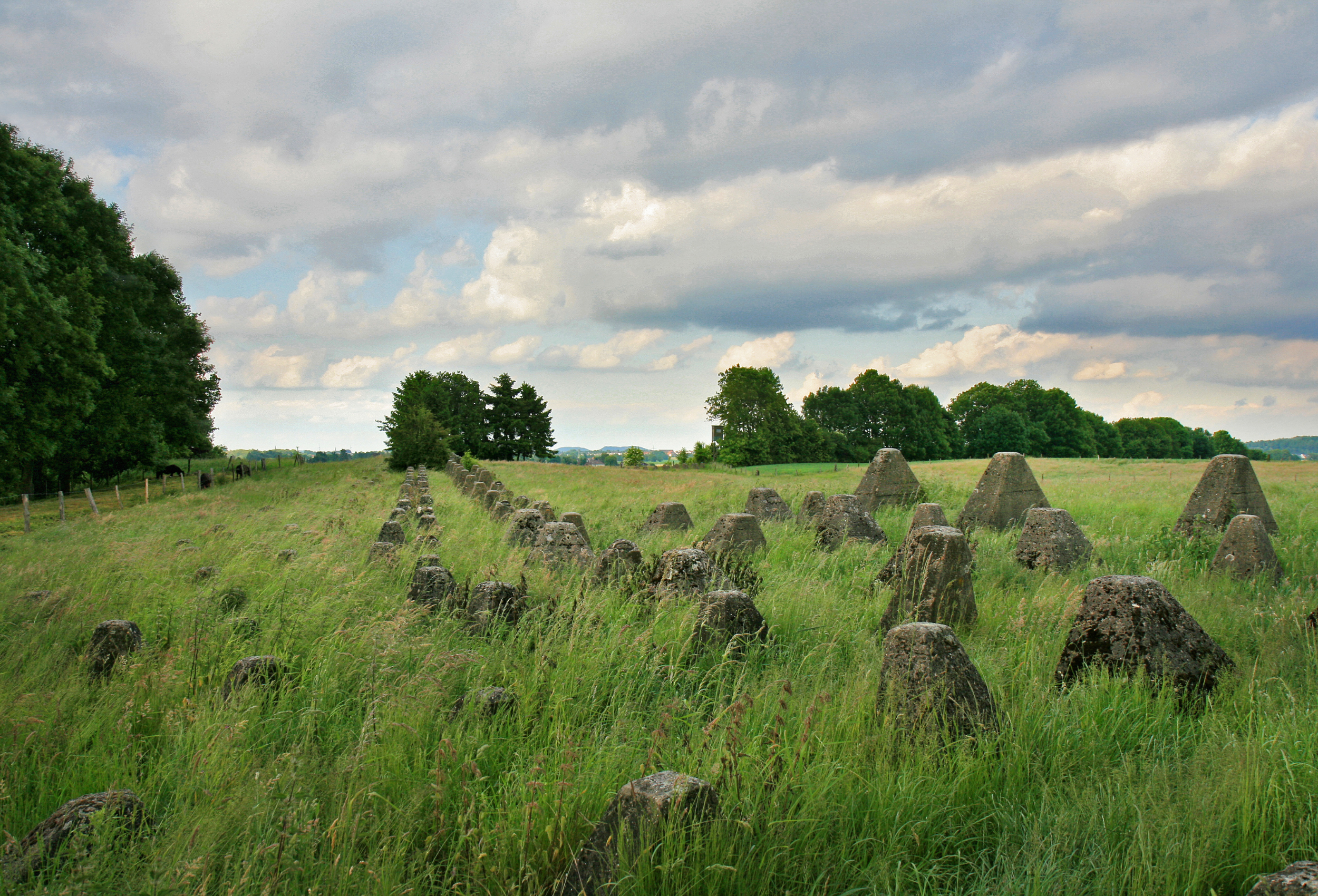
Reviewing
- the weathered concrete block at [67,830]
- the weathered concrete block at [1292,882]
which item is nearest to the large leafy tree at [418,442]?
the weathered concrete block at [67,830]

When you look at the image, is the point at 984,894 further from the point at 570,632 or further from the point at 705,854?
the point at 570,632

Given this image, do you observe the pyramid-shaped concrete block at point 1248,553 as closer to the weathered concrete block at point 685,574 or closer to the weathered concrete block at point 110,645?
the weathered concrete block at point 685,574

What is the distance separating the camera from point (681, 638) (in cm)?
571

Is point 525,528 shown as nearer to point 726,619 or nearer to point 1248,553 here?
point 726,619

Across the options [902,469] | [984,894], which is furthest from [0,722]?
[902,469]

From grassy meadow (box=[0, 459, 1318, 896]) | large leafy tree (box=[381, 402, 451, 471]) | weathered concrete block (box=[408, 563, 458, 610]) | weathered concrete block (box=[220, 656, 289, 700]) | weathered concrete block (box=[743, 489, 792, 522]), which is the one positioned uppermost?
large leafy tree (box=[381, 402, 451, 471])

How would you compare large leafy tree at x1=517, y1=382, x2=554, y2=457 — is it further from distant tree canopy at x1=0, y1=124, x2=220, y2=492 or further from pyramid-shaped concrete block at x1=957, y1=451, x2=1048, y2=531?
pyramid-shaped concrete block at x1=957, y1=451, x2=1048, y2=531

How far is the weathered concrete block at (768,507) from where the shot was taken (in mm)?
13883

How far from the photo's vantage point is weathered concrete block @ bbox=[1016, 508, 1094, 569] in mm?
9297

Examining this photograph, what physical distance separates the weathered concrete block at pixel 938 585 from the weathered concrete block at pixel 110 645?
6415 mm

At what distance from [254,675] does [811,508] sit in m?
10.3

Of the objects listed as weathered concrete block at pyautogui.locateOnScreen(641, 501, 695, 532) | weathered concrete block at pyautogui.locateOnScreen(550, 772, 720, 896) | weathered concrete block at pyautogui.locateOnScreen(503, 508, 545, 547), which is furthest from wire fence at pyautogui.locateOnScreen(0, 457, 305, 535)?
weathered concrete block at pyautogui.locateOnScreen(550, 772, 720, 896)

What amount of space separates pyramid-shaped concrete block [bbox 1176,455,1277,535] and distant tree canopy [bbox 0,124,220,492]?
30150 millimetres

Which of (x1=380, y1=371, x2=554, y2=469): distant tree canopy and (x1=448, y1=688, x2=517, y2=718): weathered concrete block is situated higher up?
(x1=380, y1=371, x2=554, y2=469): distant tree canopy
